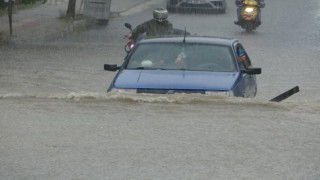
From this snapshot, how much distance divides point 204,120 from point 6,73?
10.6m

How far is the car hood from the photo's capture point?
491 inches

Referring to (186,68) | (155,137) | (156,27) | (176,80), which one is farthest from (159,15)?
(155,137)

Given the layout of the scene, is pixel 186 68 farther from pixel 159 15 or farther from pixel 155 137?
pixel 159 15

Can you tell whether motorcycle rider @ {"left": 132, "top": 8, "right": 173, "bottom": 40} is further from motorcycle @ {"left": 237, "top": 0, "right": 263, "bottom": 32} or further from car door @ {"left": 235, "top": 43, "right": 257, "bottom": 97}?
motorcycle @ {"left": 237, "top": 0, "right": 263, "bottom": 32}

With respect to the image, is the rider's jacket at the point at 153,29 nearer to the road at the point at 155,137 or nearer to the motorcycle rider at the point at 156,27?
the motorcycle rider at the point at 156,27

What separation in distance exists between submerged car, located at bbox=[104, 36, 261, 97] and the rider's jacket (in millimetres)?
5365

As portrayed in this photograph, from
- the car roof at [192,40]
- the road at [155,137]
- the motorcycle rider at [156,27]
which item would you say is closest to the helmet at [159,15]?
the motorcycle rider at [156,27]

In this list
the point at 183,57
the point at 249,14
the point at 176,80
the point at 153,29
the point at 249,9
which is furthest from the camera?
the point at 249,14

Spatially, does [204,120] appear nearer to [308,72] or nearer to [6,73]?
[6,73]

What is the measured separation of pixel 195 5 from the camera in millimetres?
41219

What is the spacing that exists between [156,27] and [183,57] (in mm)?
6315

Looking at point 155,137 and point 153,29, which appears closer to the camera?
point 155,137

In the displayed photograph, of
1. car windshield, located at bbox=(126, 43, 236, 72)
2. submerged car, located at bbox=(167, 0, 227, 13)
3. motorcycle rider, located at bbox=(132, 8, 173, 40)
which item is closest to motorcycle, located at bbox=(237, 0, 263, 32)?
submerged car, located at bbox=(167, 0, 227, 13)

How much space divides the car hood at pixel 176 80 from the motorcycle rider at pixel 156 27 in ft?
21.3
